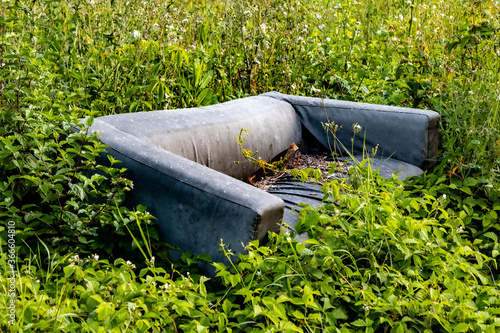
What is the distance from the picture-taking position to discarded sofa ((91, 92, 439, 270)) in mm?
2127

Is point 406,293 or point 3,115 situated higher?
→ point 3,115

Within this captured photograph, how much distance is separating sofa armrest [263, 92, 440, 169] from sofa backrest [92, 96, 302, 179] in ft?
0.40

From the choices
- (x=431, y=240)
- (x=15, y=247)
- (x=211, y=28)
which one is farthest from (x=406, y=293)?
(x=211, y=28)

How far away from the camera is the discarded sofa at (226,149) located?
6.98 feet

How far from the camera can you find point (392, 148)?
144 inches

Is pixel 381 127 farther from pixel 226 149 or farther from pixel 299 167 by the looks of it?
pixel 226 149

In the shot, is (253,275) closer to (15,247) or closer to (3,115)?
(15,247)

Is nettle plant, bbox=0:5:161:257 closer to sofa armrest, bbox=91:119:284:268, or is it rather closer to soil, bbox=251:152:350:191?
sofa armrest, bbox=91:119:284:268

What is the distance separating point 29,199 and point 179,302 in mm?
1092

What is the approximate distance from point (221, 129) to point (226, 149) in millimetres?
121

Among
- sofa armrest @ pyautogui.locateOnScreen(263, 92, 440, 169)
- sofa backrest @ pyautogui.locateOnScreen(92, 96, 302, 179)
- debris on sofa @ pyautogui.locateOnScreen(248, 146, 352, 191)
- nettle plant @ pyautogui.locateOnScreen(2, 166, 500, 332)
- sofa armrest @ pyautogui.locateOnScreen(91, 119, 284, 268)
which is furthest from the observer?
sofa armrest @ pyautogui.locateOnScreen(263, 92, 440, 169)

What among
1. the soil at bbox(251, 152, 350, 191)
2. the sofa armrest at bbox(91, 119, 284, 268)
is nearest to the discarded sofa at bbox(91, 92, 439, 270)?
the sofa armrest at bbox(91, 119, 284, 268)

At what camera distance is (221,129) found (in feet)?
9.93

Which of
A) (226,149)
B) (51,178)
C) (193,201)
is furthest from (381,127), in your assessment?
(51,178)
